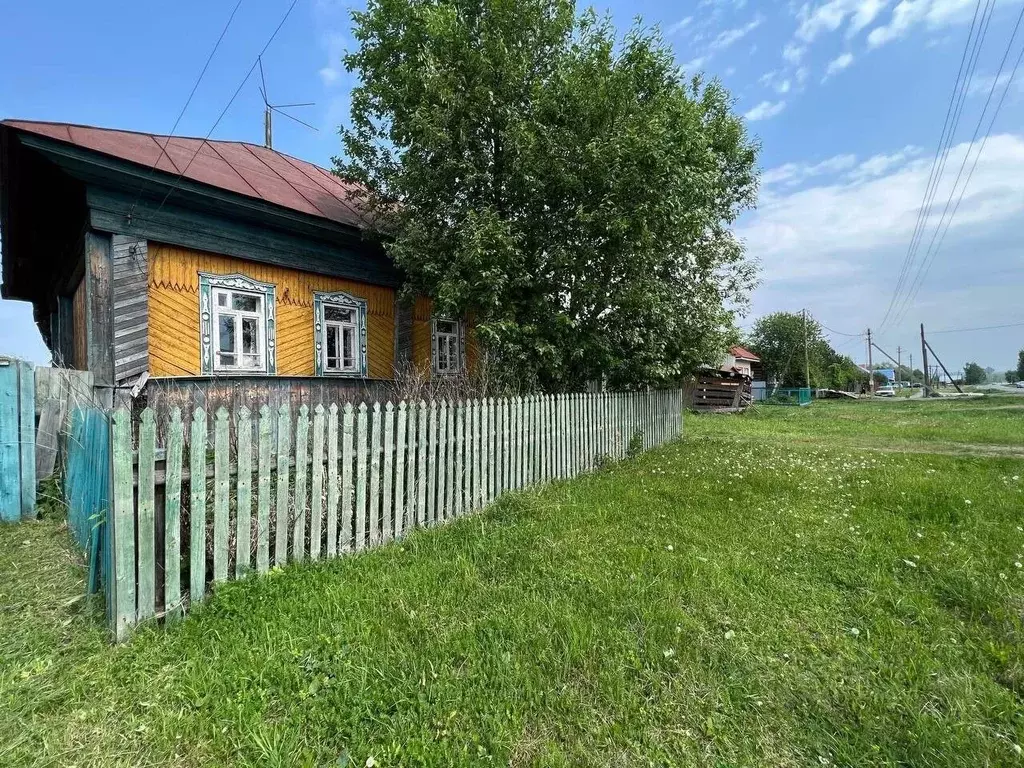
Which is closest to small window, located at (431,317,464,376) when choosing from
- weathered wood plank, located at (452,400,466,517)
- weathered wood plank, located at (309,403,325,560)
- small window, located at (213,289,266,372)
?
small window, located at (213,289,266,372)

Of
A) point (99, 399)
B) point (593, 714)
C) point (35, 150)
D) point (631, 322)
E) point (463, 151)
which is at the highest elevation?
point (463, 151)

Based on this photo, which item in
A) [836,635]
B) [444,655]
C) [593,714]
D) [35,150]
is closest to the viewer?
[593,714]

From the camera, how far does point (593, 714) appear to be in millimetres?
2301

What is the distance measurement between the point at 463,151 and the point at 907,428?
46.7ft

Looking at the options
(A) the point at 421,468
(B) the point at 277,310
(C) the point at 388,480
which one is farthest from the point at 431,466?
(B) the point at 277,310

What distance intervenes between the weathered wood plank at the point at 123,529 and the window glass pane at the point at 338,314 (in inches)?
273

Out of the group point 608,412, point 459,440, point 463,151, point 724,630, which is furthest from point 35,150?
point 724,630

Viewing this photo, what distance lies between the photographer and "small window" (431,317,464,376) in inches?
451

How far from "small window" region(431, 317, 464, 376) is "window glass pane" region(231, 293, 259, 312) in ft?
12.9

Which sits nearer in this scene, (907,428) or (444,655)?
(444,655)

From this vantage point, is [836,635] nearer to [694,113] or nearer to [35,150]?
[694,113]

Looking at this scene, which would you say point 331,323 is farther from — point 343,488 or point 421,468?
point 343,488

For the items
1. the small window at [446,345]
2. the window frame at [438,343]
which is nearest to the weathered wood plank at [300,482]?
the window frame at [438,343]

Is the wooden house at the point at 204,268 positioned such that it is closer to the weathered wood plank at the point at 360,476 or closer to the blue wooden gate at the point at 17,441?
the blue wooden gate at the point at 17,441
